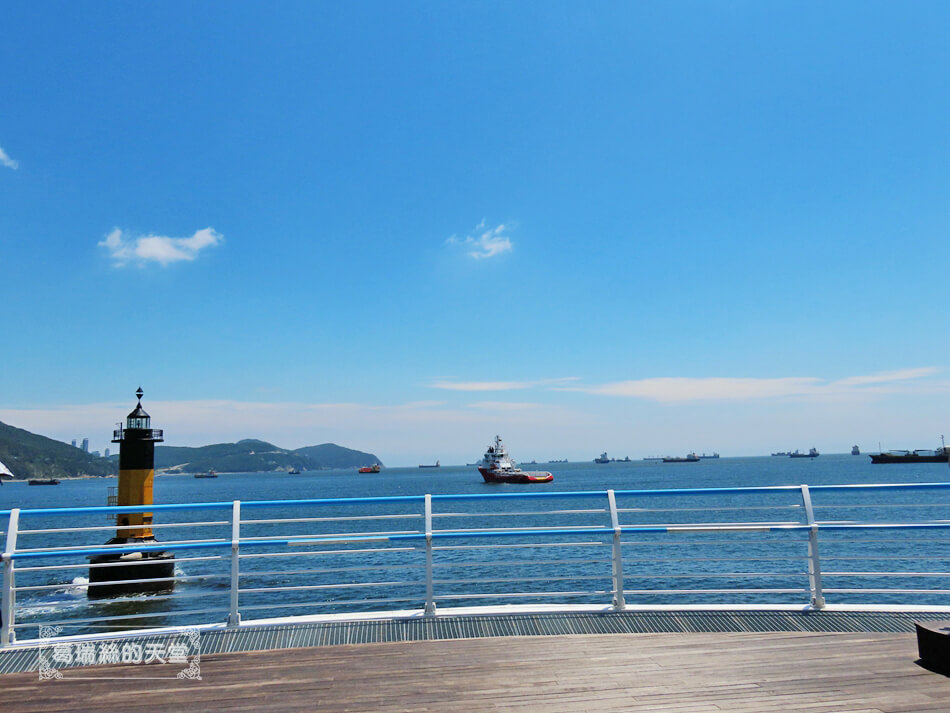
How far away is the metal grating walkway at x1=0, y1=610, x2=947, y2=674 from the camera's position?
4.99 m

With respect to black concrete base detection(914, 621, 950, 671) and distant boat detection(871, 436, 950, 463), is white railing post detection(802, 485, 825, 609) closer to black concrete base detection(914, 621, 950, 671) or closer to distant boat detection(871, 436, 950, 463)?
black concrete base detection(914, 621, 950, 671)

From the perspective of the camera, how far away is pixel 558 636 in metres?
4.99

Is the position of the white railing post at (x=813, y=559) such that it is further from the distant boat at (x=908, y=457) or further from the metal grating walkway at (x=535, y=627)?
the distant boat at (x=908, y=457)

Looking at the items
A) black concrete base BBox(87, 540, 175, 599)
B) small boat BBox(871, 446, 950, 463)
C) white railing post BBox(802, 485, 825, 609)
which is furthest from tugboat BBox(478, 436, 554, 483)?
→ small boat BBox(871, 446, 950, 463)

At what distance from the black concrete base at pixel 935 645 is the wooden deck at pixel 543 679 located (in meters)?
0.10

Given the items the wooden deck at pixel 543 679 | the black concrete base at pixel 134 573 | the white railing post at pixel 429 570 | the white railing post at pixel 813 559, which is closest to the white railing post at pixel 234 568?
the wooden deck at pixel 543 679

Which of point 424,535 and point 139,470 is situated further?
point 139,470

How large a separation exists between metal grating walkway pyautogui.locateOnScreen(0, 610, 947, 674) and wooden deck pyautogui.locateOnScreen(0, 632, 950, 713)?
0.61 feet

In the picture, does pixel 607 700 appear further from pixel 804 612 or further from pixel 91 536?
pixel 91 536

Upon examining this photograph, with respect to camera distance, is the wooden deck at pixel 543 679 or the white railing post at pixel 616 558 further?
the white railing post at pixel 616 558

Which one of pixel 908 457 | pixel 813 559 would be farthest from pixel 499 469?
pixel 908 457

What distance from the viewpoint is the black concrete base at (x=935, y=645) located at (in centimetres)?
396

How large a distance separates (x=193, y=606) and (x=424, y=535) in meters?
19.0

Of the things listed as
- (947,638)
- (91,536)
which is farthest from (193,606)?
(947,638)
